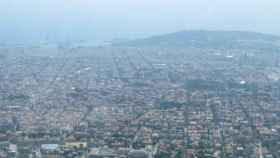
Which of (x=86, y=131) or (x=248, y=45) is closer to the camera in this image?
(x=86, y=131)

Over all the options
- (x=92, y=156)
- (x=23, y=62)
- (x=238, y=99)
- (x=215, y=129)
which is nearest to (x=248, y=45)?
(x=23, y=62)

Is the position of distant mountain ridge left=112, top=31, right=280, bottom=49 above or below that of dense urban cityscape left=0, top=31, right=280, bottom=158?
above

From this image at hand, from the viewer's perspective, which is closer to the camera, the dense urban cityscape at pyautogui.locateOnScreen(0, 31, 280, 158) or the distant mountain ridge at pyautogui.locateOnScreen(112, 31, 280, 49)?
the dense urban cityscape at pyautogui.locateOnScreen(0, 31, 280, 158)

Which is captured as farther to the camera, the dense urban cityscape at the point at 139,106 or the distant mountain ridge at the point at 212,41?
the distant mountain ridge at the point at 212,41

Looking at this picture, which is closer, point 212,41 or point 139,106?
point 139,106

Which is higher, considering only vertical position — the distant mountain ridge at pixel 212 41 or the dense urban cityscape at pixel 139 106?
the distant mountain ridge at pixel 212 41

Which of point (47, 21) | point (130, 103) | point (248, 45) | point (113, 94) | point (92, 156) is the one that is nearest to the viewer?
point (92, 156)

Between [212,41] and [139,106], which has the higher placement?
[212,41]

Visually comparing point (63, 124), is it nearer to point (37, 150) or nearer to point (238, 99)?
point (37, 150)
